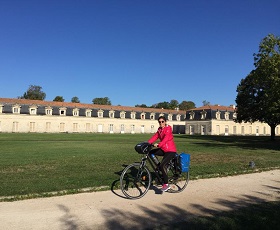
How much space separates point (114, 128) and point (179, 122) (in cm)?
1983

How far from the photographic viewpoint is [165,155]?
6375 millimetres

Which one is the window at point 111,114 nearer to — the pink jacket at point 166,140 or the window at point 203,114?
the window at point 203,114

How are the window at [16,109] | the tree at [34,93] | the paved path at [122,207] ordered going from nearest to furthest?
1. the paved path at [122,207]
2. the window at [16,109]
3. the tree at [34,93]

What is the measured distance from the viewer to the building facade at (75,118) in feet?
201

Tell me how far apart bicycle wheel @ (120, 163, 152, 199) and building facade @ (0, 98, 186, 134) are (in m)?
60.5

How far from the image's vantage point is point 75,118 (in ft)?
222

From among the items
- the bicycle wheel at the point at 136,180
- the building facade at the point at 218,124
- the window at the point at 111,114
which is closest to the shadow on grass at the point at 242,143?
the bicycle wheel at the point at 136,180

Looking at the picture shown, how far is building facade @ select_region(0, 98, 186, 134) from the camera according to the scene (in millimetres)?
61188

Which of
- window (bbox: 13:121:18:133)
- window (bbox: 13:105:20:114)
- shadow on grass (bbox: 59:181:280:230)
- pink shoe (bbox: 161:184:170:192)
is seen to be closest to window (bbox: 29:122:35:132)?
window (bbox: 13:121:18:133)

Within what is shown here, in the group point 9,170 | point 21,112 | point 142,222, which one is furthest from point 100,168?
point 21,112

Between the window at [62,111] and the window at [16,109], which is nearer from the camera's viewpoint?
the window at [16,109]

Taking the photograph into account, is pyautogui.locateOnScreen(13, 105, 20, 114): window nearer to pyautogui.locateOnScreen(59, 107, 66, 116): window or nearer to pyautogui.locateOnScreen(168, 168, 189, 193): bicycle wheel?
pyautogui.locateOnScreen(59, 107, 66, 116): window

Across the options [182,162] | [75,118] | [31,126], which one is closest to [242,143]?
[182,162]

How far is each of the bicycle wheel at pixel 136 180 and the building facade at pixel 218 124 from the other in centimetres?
6728
